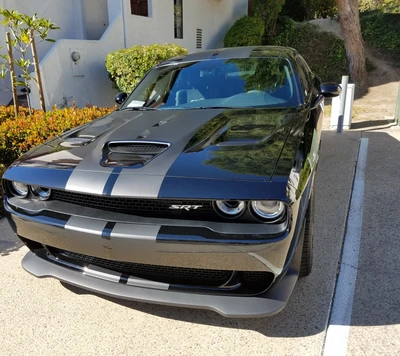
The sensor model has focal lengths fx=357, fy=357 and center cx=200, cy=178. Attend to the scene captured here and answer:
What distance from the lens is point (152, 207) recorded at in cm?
187

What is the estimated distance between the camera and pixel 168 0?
1025 cm

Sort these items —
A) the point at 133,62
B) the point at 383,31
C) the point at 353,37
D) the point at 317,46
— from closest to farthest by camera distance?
the point at 133,62
the point at 353,37
the point at 317,46
the point at 383,31

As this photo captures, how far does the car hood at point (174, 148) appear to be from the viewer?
1.85 metres

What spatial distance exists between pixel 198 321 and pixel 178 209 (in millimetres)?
782

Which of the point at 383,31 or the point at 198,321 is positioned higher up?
the point at 383,31

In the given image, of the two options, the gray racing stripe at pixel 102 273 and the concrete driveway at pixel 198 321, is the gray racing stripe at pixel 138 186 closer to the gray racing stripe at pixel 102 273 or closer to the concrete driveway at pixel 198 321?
the gray racing stripe at pixel 102 273

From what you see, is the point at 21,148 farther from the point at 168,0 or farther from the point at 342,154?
the point at 168,0

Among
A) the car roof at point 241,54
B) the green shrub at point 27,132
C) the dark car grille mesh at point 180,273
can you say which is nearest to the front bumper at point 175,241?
the dark car grille mesh at point 180,273

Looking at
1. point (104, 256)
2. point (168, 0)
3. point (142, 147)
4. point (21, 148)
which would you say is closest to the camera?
point (104, 256)

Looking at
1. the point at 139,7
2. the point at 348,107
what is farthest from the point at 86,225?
the point at 139,7

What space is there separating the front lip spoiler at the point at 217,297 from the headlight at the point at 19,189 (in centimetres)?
65

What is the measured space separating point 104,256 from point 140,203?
1.14ft

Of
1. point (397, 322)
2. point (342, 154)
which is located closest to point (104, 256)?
point (397, 322)

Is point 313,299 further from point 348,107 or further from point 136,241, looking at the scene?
point 348,107
